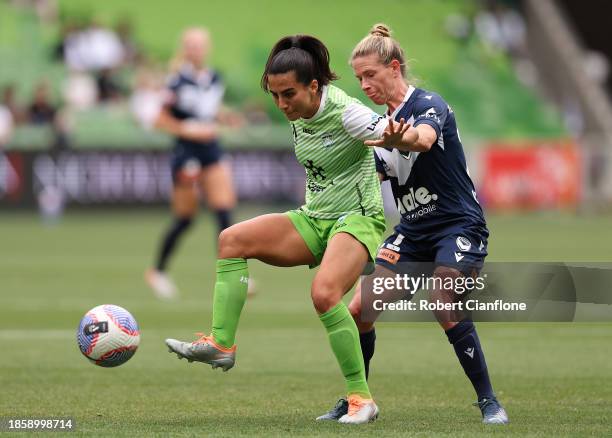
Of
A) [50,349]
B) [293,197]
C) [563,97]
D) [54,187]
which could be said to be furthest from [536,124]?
[50,349]

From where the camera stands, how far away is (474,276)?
6.66 meters

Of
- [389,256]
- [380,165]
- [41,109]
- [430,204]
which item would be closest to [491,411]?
[389,256]

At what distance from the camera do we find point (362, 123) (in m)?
6.37

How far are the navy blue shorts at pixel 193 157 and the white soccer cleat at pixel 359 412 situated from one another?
763cm

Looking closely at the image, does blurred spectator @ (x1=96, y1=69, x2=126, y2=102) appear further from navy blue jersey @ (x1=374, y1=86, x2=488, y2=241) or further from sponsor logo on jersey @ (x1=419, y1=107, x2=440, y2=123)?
sponsor logo on jersey @ (x1=419, y1=107, x2=440, y2=123)

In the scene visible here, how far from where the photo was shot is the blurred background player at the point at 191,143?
44.7ft

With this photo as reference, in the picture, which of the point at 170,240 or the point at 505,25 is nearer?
the point at 170,240

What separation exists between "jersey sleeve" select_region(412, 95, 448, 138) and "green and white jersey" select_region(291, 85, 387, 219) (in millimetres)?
310

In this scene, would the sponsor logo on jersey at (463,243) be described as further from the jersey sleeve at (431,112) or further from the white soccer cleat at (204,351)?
the white soccer cleat at (204,351)

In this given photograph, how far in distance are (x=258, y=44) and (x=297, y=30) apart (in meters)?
1.26

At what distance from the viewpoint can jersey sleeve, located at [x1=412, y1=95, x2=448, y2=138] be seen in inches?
250

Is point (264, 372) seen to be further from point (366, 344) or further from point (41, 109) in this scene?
point (41, 109)

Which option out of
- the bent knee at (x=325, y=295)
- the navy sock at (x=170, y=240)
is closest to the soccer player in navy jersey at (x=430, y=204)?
the bent knee at (x=325, y=295)

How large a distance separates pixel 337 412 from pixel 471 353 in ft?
2.55
